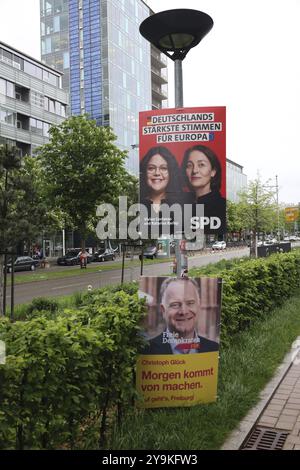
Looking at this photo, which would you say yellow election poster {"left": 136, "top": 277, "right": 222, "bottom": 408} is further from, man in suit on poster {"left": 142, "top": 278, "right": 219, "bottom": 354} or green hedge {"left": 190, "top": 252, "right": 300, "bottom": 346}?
green hedge {"left": 190, "top": 252, "right": 300, "bottom": 346}

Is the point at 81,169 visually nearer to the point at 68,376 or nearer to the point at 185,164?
the point at 185,164

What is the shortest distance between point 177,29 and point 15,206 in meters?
8.18

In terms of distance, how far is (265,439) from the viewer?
13.6 ft

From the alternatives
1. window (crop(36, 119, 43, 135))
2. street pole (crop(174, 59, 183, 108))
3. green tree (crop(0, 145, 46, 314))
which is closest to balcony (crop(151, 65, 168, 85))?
window (crop(36, 119, 43, 135))

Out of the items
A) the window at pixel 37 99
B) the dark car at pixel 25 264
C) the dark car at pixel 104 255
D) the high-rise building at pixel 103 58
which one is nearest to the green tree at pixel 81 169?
the dark car at pixel 25 264

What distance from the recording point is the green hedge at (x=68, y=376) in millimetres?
3055

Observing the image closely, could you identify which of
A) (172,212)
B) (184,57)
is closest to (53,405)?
(172,212)

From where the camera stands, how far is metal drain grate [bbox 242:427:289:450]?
3.98m

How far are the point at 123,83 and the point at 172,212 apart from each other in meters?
65.9

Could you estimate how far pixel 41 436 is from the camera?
327 cm

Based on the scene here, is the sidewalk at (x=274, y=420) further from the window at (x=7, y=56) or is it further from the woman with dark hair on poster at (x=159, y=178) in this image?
the window at (x=7, y=56)

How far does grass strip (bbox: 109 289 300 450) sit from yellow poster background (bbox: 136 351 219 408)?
0.35 feet

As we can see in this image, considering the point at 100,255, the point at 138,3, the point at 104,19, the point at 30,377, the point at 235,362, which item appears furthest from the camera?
the point at 138,3
